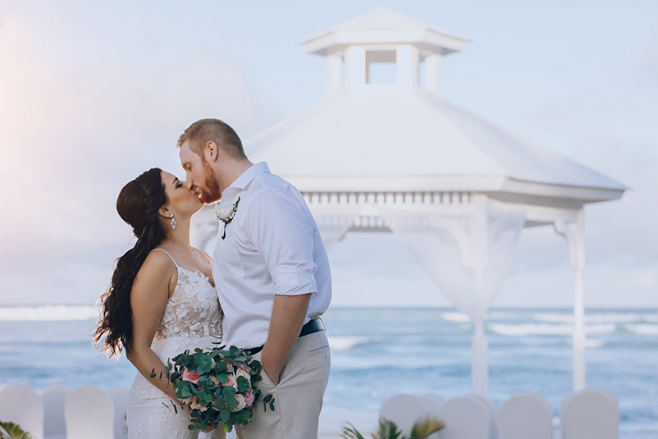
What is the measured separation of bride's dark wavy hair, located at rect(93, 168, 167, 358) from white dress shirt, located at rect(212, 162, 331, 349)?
0.45m

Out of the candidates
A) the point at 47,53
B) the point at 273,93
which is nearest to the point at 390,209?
the point at 273,93

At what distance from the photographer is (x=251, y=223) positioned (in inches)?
91.7

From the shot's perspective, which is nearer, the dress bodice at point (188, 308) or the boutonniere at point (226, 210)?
the boutonniere at point (226, 210)

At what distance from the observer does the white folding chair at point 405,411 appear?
13.4 feet

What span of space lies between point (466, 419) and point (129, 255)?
221 centimetres

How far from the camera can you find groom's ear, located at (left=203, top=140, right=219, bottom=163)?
2.50 meters

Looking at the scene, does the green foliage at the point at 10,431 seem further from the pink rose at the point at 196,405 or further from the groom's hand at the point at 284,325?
the groom's hand at the point at 284,325

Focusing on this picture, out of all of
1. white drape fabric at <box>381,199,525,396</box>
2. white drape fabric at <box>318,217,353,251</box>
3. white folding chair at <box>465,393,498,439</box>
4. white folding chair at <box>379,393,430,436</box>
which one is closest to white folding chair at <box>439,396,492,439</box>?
white folding chair at <box>465,393,498,439</box>

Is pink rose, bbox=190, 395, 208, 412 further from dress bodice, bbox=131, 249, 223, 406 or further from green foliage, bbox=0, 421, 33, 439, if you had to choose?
green foliage, bbox=0, 421, 33, 439

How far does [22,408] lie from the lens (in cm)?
424

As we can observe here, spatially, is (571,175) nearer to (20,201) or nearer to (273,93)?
(273,93)

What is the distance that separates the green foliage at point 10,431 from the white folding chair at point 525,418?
9.15ft

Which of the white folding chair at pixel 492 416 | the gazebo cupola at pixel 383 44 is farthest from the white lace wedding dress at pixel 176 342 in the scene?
the gazebo cupola at pixel 383 44

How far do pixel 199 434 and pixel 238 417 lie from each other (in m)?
0.78
